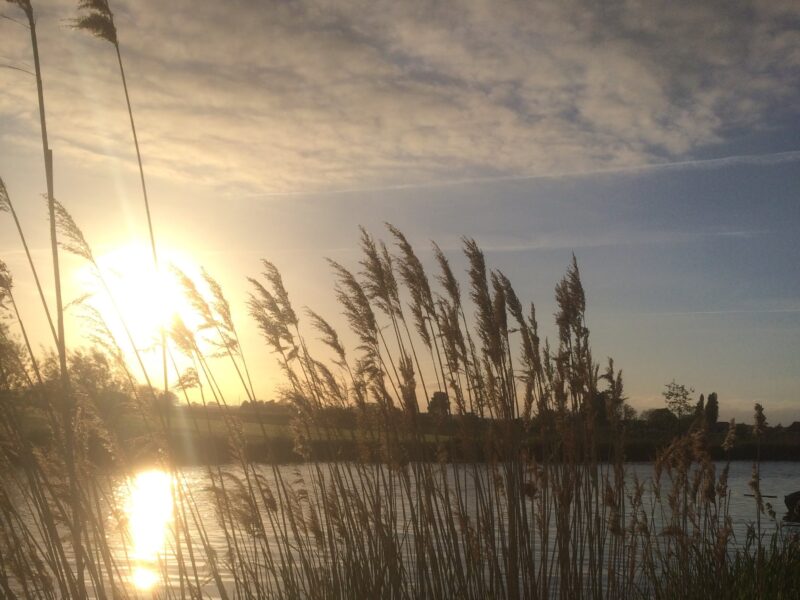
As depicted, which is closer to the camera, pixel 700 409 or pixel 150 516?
pixel 150 516

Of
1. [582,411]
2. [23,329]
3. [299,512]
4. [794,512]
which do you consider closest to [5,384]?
[23,329]

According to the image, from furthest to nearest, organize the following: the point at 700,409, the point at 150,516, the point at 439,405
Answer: the point at 700,409
the point at 439,405
the point at 150,516

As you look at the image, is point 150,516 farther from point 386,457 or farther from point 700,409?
point 700,409

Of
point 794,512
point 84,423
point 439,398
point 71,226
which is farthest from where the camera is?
point 794,512

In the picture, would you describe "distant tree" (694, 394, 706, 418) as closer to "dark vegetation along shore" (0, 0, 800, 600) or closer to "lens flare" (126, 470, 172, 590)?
"dark vegetation along shore" (0, 0, 800, 600)

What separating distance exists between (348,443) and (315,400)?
3.96 ft

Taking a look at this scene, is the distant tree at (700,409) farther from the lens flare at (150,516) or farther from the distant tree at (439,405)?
the lens flare at (150,516)

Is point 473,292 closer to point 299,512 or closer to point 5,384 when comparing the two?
point 299,512

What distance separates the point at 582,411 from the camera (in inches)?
210

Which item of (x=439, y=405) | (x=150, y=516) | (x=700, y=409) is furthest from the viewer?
(x=700, y=409)

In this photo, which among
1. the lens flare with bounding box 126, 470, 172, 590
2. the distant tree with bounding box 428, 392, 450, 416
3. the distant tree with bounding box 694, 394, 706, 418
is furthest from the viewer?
the distant tree with bounding box 694, 394, 706, 418

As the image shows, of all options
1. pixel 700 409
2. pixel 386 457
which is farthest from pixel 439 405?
pixel 700 409

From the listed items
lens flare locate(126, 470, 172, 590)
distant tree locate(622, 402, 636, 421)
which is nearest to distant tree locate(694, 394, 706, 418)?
distant tree locate(622, 402, 636, 421)

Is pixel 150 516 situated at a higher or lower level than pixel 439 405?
lower
